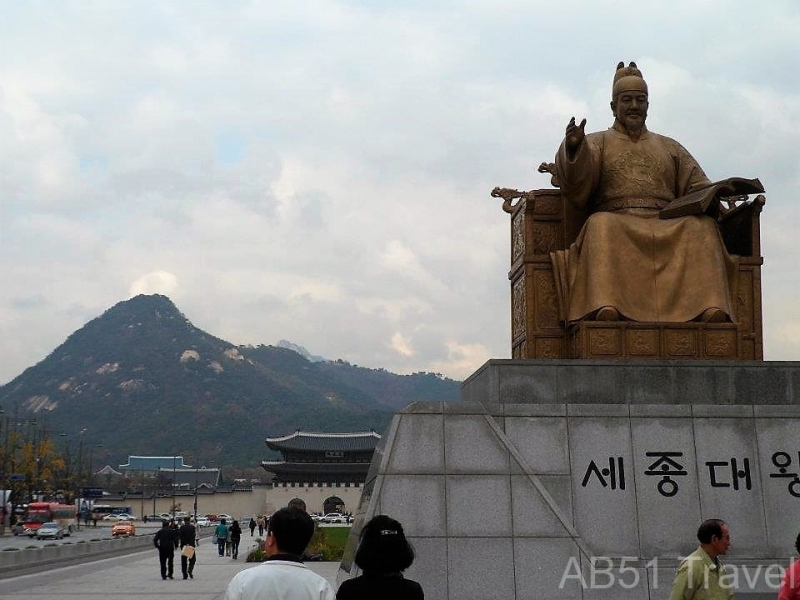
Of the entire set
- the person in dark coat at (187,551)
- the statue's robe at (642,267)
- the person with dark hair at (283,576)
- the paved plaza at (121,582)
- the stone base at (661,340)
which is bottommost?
the paved plaza at (121,582)

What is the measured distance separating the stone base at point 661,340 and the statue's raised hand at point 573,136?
1538 mm

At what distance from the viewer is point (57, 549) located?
2141cm

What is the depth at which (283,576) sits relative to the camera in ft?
10.6

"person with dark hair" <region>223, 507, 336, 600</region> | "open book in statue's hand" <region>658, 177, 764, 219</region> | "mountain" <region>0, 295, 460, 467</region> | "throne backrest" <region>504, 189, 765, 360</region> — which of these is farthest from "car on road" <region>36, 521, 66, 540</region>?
"mountain" <region>0, 295, 460, 467</region>

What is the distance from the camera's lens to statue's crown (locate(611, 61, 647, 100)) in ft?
32.0

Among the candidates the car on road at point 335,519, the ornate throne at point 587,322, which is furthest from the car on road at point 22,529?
the ornate throne at point 587,322

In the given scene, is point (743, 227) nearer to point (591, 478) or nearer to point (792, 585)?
point (591, 478)

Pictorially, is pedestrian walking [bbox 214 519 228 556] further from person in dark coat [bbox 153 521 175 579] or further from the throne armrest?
the throne armrest

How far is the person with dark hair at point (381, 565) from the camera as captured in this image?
3.36m

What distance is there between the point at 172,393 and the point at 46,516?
88.3m

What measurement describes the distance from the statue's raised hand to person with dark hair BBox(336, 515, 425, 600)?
621 centimetres

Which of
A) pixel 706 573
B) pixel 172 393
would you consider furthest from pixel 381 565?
pixel 172 393

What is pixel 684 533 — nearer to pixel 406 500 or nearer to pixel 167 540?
pixel 406 500

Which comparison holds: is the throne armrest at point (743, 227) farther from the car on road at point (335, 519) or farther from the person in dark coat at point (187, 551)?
the car on road at point (335, 519)
